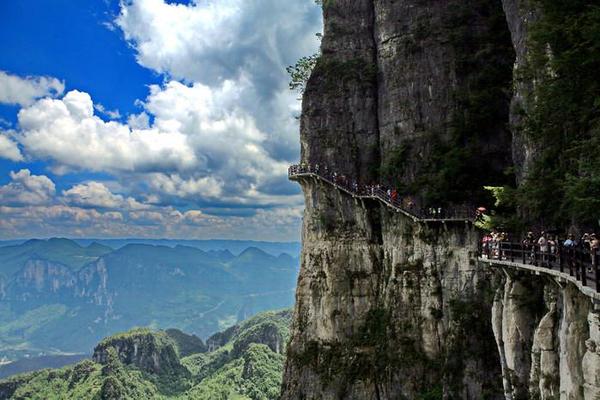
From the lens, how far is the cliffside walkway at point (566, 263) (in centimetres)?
1548

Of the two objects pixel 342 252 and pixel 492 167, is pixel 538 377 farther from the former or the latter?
pixel 342 252

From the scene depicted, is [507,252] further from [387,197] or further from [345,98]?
[345,98]

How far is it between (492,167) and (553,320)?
25.7 m

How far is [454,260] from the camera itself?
1813 inches

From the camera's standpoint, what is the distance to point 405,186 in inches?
2041

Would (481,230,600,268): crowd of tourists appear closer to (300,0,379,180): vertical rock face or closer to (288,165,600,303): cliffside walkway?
(288,165,600,303): cliffside walkway

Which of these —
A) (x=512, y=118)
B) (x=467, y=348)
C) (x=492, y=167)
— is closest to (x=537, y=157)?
(x=512, y=118)

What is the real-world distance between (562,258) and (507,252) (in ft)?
35.5

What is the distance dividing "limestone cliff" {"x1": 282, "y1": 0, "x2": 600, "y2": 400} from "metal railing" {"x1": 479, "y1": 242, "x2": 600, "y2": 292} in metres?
7.12

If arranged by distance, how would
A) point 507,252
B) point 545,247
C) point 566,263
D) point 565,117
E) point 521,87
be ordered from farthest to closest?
1. point 521,87
2. point 507,252
3. point 565,117
4. point 545,247
5. point 566,263

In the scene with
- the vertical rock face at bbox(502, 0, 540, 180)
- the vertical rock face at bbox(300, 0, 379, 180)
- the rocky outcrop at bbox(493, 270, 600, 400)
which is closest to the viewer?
the rocky outcrop at bbox(493, 270, 600, 400)

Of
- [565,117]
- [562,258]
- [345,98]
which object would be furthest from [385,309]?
[562,258]

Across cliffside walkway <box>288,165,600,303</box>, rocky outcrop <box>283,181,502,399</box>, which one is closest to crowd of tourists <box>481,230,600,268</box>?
cliffside walkway <box>288,165,600,303</box>

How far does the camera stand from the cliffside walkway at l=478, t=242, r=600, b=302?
15.5 meters
